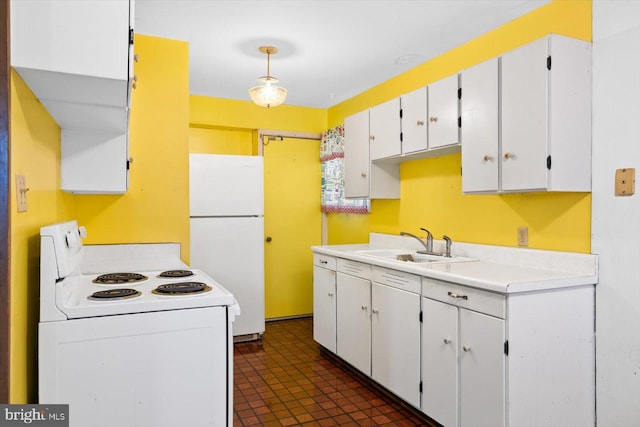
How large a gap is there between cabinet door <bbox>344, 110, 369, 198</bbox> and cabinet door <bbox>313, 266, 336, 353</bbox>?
78cm

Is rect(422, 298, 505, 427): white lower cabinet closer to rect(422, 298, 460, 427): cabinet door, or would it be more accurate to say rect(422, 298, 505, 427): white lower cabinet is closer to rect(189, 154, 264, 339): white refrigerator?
rect(422, 298, 460, 427): cabinet door

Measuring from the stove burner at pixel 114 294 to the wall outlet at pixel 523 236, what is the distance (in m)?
2.15

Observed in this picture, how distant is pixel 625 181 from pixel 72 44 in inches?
94.6

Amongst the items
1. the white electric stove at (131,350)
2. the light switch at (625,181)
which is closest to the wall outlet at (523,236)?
the light switch at (625,181)

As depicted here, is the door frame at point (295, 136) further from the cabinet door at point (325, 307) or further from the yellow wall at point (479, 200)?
the cabinet door at point (325, 307)

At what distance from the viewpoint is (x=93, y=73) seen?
1.37 meters

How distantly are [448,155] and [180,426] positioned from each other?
2.50 metres

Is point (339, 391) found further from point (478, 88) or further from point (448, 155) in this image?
point (478, 88)

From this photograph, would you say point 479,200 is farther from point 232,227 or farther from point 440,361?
point 232,227

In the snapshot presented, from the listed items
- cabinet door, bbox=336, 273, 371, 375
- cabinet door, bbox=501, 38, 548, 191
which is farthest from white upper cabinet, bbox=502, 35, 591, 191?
cabinet door, bbox=336, 273, 371, 375

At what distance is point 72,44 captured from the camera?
1343mm

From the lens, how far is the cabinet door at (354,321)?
9.95 ft

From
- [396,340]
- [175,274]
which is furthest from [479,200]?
[175,274]

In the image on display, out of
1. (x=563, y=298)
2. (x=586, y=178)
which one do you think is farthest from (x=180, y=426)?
(x=586, y=178)
